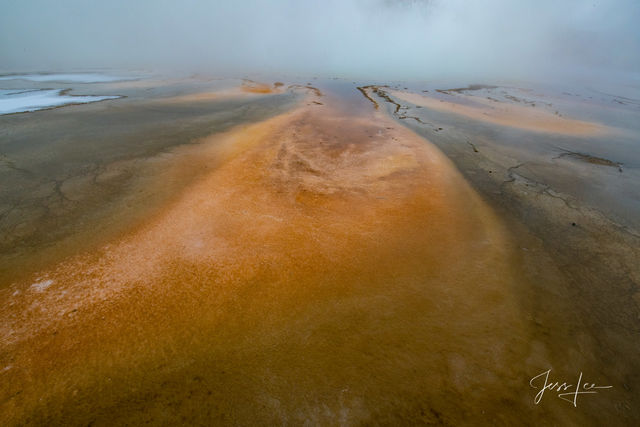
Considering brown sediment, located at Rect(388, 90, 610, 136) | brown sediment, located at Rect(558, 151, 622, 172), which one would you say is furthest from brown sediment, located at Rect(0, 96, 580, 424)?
brown sediment, located at Rect(388, 90, 610, 136)

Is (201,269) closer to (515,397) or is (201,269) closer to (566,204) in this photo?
(515,397)

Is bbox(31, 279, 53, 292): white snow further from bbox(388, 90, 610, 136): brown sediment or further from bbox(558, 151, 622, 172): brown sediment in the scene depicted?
bbox(388, 90, 610, 136): brown sediment

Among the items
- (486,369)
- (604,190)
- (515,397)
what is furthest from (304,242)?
(604,190)

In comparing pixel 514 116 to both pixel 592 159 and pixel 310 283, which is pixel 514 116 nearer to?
pixel 592 159
